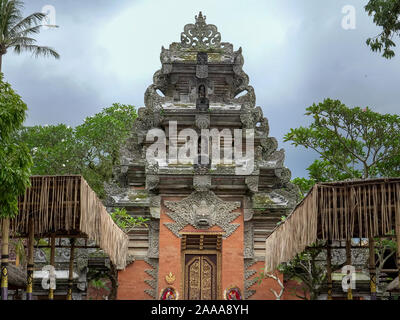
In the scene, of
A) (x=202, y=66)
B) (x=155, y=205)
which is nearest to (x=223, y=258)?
(x=155, y=205)

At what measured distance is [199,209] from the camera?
58.5 feet

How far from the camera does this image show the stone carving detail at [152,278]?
17.5 meters

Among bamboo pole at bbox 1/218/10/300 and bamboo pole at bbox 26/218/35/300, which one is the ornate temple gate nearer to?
bamboo pole at bbox 26/218/35/300

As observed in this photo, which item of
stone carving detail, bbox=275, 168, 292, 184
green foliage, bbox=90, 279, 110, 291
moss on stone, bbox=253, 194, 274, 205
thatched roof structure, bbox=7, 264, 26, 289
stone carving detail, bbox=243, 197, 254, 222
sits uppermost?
stone carving detail, bbox=275, 168, 292, 184

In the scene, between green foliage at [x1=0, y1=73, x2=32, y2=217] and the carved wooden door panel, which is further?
the carved wooden door panel

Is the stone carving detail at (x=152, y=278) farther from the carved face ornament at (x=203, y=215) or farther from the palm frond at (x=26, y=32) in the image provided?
the palm frond at (x=26, y=32)

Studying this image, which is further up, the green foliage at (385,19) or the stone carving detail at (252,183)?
the green foliage at (385,19)

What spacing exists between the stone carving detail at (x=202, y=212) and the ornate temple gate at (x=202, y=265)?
0.37m

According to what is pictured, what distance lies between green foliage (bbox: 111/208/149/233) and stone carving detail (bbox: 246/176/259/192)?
330 cm

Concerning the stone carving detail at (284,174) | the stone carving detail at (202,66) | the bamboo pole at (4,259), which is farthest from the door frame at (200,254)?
the bamboo pole at (4,259)

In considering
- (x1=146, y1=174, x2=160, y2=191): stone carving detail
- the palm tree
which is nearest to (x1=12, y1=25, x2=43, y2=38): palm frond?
the palm tree

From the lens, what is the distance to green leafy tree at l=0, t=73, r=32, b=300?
7.34 m

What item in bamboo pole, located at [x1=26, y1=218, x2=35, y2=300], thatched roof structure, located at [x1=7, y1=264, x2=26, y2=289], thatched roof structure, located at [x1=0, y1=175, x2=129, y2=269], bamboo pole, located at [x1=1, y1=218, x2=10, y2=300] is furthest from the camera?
thatched roof structure, located at [x1=7, y1=264, x2=26, y2=289]
